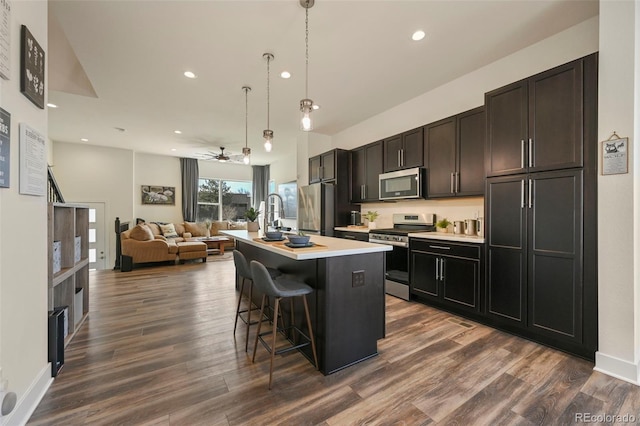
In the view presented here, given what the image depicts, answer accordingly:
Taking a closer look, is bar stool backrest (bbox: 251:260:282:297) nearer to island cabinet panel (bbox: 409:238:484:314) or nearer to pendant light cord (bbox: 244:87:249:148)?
island cabinet panel (bbox: 409:238:484:314)

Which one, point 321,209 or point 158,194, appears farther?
point 158,194

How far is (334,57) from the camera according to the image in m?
2.91

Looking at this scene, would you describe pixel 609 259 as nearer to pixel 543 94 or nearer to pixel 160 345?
pixel 543 94

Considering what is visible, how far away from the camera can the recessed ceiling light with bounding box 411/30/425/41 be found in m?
2.50

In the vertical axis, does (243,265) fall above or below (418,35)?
below

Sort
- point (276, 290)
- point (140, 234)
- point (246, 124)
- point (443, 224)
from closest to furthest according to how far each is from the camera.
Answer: point (276, 290) → point (443, 224) → point (246, 124) → point (140, 234)

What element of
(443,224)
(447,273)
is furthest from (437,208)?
(447,273)

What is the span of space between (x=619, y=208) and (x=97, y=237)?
9.35m

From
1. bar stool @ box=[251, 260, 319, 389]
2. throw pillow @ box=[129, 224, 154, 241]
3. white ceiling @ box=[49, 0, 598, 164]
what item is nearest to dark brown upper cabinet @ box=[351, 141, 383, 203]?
white ceiling @ box=[49, 0, 598, 164]

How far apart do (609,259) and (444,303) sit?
1.50 metres

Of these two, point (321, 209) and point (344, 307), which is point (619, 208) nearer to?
point (344, 307)

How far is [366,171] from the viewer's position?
4695 mm

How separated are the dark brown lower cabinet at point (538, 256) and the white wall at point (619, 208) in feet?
0.47

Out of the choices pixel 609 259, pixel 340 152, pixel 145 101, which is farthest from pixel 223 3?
pixel 609 259
